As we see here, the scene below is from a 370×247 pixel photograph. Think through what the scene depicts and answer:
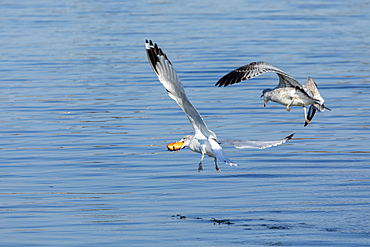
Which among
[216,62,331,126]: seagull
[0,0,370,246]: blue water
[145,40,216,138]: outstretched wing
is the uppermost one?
[145,40,216,138]: outstretched wing

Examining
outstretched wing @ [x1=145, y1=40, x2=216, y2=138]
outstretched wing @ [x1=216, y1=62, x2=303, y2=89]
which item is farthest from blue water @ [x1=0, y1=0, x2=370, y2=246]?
outstretched wing @ [x1=145, y1=40, x2=216, y2=138]

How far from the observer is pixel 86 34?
33.8 metres

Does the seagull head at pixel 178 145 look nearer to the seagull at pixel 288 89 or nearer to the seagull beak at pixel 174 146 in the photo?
the seagull beak at pixel 174 146

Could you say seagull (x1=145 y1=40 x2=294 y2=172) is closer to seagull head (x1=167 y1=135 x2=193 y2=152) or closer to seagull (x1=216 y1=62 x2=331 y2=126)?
seagull head (x1=167 y1=135 x2=193 y2=152)

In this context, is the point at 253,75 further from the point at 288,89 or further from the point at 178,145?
the point at 178,145

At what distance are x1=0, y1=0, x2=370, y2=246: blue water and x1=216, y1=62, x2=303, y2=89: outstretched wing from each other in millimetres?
1643

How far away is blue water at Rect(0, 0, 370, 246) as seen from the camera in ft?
31.2

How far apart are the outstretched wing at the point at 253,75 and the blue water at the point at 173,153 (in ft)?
5.39

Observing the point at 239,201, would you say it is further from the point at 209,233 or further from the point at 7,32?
the point at 7,32

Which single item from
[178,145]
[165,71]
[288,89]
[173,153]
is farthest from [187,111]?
[173,153]

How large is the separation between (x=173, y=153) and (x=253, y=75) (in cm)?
299

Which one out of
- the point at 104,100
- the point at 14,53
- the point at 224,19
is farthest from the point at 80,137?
the point at 224,19

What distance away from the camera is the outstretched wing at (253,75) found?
1179cm

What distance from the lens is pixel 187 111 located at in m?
9.53
